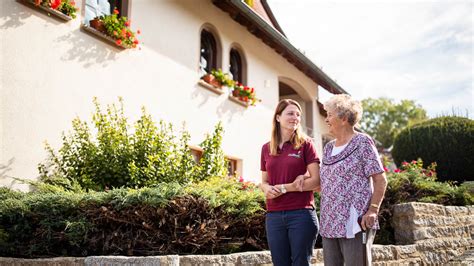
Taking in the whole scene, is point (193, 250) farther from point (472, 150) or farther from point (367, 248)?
point (472, 150)

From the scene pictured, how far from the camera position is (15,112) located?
5523mm

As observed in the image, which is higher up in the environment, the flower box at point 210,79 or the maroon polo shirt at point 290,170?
the flower box at point 210,79

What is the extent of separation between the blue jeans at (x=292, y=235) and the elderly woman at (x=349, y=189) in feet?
0.36

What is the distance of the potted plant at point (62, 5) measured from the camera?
234 inches

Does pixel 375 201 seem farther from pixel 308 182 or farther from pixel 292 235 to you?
pixel 292 235

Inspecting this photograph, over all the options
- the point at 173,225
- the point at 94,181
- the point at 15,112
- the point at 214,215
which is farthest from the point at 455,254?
the point at 15,112

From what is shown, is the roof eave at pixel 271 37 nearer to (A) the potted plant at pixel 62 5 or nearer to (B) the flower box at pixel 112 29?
(B) the flower box at pixel 112 29

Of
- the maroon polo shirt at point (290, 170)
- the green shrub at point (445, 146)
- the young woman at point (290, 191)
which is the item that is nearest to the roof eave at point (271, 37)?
the green shrub at point (445, 146)

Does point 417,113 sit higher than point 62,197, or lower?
higher

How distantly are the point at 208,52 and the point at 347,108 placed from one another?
7.13 m

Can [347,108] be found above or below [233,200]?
above

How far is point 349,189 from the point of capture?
3045 millimetres

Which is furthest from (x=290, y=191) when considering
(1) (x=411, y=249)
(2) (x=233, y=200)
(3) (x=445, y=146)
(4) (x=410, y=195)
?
(3) (x=445, y=146)

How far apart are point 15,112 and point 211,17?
17.7ft
